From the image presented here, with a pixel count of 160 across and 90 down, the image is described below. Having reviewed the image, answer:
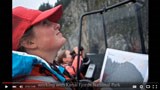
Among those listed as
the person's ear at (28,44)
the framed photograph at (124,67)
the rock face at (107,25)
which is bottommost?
the framed photograph at (124,67)

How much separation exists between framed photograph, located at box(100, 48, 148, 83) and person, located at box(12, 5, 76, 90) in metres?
0.36

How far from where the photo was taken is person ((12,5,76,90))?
10.7 feet

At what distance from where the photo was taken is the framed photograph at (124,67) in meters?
3.32

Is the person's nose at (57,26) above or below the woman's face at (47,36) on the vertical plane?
above

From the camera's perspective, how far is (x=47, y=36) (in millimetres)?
3352

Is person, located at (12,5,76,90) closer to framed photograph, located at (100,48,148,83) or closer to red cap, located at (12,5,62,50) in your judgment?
red cap, located at (12,5,62,50)

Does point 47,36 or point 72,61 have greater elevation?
point 47,36

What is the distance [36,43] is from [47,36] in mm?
107
